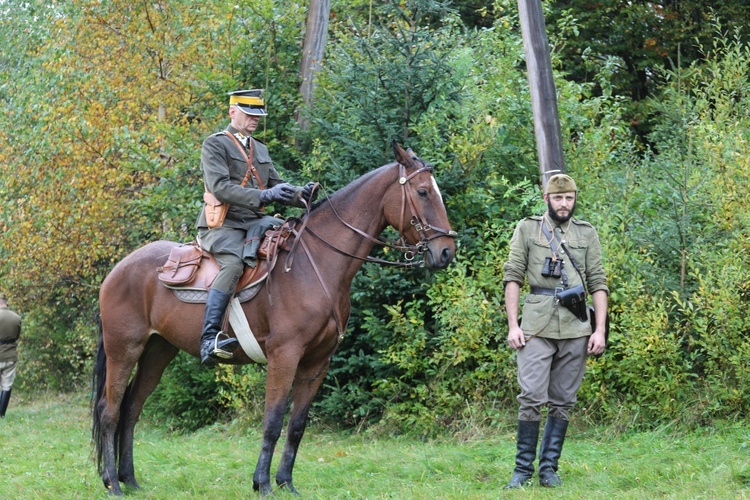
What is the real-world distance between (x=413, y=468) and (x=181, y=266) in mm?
2640

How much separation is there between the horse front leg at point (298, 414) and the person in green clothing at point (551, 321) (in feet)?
5.35

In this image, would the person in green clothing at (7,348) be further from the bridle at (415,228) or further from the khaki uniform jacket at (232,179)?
the bridle at (415,228)

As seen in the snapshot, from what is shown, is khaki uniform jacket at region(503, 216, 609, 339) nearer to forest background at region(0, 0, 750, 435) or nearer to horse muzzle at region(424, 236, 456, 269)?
horse muzzle at region(424, 236, 456, 269)

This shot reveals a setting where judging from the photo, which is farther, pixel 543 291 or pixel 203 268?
pixel 203 268

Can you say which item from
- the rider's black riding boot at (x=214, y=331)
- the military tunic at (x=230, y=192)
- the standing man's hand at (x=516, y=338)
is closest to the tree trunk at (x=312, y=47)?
the military tunic at (x=230, y=192)

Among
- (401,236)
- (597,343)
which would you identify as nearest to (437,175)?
(401,236)

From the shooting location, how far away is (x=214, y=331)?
6809mm

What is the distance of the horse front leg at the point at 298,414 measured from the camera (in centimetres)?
709

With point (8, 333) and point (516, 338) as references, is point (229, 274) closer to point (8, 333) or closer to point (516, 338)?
point (516, 338)

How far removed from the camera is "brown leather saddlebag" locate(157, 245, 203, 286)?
7.25 meters

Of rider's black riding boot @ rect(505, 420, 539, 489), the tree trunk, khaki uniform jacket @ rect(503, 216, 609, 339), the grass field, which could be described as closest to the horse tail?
the grass field

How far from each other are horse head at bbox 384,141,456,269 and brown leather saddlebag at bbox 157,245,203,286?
1.62 meters

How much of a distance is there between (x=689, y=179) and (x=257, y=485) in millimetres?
5481

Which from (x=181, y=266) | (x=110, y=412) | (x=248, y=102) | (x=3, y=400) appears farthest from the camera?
(x=3, y=400)
